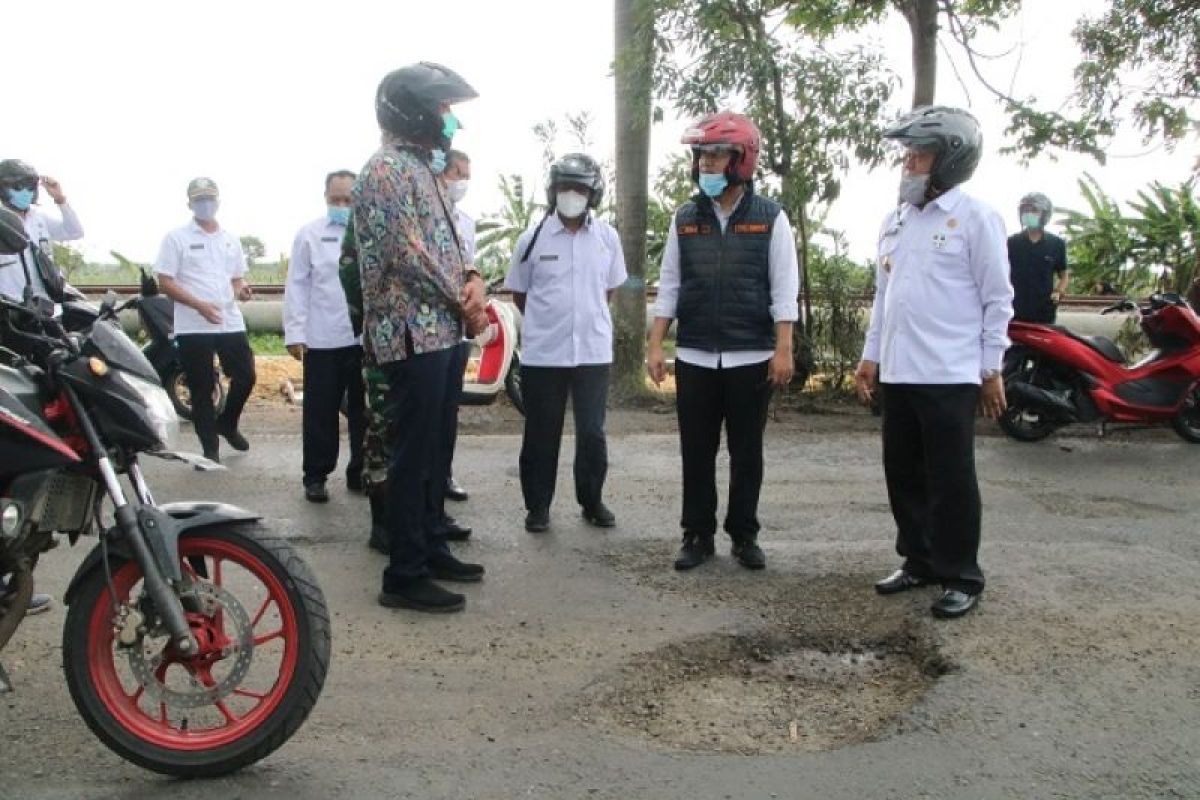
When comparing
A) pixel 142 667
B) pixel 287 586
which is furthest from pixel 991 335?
pixel 142 667

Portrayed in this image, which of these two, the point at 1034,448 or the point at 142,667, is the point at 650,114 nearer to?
the point at 1034,448

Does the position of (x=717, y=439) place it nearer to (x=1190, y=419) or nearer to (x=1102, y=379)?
(x=1102, y=379)

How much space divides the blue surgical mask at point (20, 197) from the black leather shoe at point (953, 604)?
18.2 ft

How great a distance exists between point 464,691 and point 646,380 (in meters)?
6.78

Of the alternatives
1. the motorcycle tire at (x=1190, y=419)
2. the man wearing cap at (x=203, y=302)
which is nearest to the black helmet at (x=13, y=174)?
the man wearing cap at (x=203, y=302)

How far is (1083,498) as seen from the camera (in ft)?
23.8

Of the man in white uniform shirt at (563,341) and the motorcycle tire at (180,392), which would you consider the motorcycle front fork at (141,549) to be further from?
the motorcycle tire at (180,392)

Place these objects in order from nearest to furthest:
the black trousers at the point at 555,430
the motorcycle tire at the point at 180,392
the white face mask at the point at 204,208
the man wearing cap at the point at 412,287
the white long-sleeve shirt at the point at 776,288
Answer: the man wearing cap at the point at 412,287 < the white long-sleeve shirt at the point at 776,288 < the black trousers at the point at 555,430 < the white face mask at the point at 204,208 < the motorcycle tire at the point at 180,392

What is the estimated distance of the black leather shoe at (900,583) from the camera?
5.30 metres

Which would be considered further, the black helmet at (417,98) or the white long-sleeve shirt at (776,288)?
the white long-sleeve shirt at (776,288)

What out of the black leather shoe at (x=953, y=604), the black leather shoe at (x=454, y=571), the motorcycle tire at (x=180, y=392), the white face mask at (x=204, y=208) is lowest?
the black leather shoe at (x=454, y=571)

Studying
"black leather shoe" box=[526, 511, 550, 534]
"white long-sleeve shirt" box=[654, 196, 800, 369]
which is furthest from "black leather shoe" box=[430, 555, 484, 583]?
"white long-sleeve shirt" box=[654, 196, 800, 369]

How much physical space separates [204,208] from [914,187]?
15.6 feet

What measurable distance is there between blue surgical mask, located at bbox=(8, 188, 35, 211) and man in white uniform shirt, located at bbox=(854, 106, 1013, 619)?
196 inches
